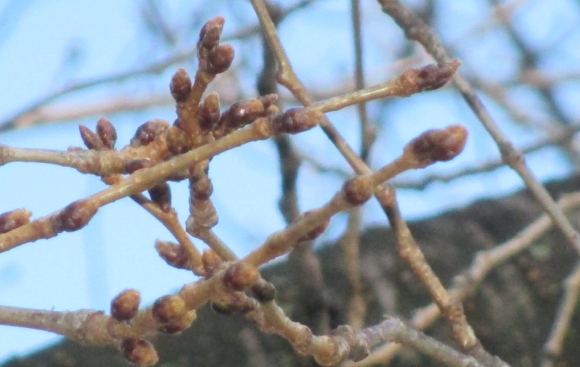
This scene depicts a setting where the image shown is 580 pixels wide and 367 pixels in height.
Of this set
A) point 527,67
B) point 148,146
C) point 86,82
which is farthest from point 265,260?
point 527,67

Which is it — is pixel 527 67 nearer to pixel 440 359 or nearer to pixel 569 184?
pixel 569 184

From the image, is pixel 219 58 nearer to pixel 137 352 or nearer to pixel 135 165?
pixel 135 165

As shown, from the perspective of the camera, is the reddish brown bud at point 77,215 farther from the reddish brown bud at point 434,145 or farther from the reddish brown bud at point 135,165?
the reddish brown bud at point 434,145

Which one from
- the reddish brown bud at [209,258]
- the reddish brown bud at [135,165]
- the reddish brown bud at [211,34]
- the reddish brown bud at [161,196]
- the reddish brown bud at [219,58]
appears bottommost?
the reddish brown bud at [209,258]

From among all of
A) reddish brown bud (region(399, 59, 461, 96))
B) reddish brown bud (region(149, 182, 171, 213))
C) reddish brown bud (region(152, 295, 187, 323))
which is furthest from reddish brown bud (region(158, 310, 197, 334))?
reddish brown bud (region(399, 59, 461, 96))

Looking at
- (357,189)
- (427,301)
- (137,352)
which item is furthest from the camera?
(427,301)

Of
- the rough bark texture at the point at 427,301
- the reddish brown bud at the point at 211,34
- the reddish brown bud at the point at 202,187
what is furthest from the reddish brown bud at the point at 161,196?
the rough bark texture at the point at 427,301

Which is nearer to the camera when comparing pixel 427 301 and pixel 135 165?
pixel 135 165

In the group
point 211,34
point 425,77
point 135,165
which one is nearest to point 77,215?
point 135,165
